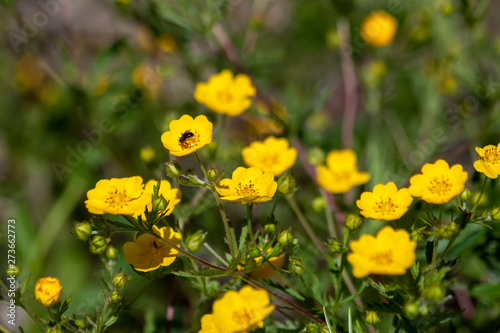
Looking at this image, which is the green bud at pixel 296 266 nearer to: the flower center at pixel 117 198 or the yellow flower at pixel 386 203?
the yellow flower at pixel 386 203

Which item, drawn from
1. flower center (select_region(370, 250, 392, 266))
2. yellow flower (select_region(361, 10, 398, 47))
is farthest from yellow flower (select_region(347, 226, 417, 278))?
yellow flower (select_region(361, 10, 398, 47))

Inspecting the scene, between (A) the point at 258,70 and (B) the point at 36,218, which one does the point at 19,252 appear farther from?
(A) the point at 258,70

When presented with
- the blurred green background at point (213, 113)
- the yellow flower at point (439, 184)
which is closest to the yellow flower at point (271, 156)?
the blurred green background at point (213, 113)

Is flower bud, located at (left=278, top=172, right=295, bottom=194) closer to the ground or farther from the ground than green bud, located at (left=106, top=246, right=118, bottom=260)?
farther from the ground

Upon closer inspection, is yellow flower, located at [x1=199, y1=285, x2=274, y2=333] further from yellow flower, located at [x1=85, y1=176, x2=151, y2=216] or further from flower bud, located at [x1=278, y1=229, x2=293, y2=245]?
yellow flower, located at [x1=85, y1=176, x2=151, y2=216]

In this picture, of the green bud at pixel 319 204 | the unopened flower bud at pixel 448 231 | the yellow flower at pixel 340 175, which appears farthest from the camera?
the green bud at pixel 319 204

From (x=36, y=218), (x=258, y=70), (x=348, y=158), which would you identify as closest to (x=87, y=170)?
(x=36, y=218)

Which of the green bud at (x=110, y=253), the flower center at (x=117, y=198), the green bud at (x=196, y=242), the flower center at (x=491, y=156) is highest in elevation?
the flower center at (x=117, y=198)
